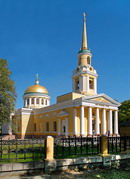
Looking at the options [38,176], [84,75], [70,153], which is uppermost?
[84,75]

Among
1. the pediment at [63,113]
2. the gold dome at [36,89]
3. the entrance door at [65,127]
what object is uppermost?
the gold dome at [36,89]

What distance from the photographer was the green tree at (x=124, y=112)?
38594mm

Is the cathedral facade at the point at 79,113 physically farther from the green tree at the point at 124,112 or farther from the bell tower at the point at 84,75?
the green tree at the point at 124,112

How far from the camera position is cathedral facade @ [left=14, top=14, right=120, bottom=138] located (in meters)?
30.0

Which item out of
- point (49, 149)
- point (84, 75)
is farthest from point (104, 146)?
point (84, 75)

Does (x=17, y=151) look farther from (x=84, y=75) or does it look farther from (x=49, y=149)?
(x=84, y=75)

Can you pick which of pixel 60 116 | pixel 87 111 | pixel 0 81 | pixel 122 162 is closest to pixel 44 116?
pixel 60 116

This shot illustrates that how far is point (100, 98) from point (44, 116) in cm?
1143

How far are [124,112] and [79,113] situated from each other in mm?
13379

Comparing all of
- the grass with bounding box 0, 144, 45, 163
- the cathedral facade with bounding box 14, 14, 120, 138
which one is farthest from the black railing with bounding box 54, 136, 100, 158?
the cathedral facade with bounding box 14, 14, 120, 138

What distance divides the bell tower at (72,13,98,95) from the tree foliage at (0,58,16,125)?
1501 centimetres

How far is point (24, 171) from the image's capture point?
8023 mm

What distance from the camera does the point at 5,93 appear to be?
2162 centimetres

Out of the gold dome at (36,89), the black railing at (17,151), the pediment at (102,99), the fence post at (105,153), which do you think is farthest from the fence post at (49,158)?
the gold dome at (36,89)
